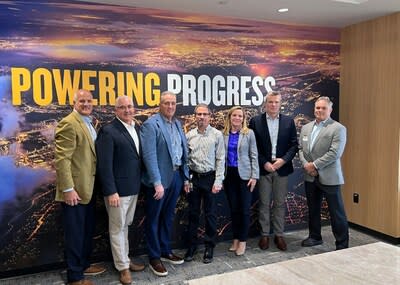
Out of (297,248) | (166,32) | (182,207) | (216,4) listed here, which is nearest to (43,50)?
(166,32)

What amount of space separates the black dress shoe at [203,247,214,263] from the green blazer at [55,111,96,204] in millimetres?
1290

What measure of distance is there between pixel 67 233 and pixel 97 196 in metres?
Result: 0.58

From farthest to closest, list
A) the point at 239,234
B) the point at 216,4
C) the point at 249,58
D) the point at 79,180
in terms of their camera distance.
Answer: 1. the point at 249,58
2. the point at 239,234
3. the point at 216,4
4. the point at 79,180

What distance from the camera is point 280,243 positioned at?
3.94 meters

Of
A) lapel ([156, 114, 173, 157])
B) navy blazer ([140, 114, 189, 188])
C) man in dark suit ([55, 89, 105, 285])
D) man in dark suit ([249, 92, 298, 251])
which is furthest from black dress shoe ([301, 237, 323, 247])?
man in dark suit ([55, 89, 105, 285])

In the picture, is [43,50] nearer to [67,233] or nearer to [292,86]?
[67,233]

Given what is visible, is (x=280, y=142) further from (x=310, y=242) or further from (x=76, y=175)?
(x=76, y=175)

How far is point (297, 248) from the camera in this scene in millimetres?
3979

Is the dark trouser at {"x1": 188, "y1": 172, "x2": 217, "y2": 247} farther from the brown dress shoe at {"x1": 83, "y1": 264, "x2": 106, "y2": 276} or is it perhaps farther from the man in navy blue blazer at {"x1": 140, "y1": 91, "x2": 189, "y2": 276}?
the brown dress shoe at {"x1": 83, "y1": 264, "x2": 106, "y2": 276}

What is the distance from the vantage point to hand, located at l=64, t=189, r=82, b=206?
2.92 metres

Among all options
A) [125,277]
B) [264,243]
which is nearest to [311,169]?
[264,243]

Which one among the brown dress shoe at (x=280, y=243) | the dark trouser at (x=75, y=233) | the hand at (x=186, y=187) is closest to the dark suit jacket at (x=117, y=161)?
the dark trouser at (x=75, y=233)

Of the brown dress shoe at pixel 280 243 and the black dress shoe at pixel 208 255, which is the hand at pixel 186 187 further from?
the brown dress shoe at pixel 280 243

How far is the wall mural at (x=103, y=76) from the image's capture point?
10.6 feet
